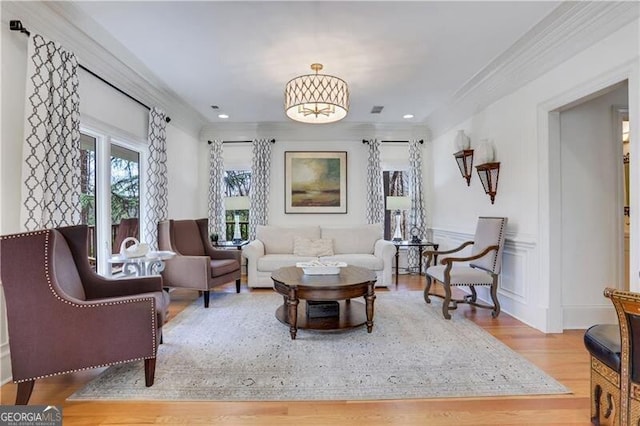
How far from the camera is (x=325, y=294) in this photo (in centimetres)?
298

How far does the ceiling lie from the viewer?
8.43 feet

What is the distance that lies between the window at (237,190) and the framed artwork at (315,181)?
78cm

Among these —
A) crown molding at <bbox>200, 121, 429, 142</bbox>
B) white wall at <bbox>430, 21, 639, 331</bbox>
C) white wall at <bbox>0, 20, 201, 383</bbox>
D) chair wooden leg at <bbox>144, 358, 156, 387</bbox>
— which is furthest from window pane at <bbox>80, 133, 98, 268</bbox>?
white wall at <bbox>430, 21, 639, 331</bbox>

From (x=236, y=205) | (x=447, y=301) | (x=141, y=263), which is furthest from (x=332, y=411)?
(x=236, y=205)

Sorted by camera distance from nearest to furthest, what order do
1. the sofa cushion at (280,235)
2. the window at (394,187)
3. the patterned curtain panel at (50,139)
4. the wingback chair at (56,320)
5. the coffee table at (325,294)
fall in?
the wingback chair at (56,320), the patterned curtain panel at (50,139), the coffee table at (325,294), the sofa cushion at (280,235), the window at (394,187)

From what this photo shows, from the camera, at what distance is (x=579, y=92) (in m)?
2.77

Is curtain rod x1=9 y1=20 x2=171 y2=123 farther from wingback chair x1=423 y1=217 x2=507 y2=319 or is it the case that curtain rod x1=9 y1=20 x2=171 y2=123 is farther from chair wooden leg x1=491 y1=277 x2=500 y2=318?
chair wooden leg x1=491 y1=277 x2=500 y2=318

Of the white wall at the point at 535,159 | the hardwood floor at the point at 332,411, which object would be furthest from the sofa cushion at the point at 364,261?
the hardwood floor at the point at 332,411

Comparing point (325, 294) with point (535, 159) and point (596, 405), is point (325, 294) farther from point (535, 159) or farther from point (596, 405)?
point (535, 159)

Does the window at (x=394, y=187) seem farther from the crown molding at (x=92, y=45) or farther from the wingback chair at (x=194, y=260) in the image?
the crown molding at (x=92, y=45)

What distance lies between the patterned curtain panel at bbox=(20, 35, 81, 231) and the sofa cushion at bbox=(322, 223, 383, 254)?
11.7 feet

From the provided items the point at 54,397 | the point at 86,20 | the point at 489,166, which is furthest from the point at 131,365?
the point at 489,166

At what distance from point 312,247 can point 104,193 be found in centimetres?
289

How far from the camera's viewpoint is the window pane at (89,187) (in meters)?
3.22
